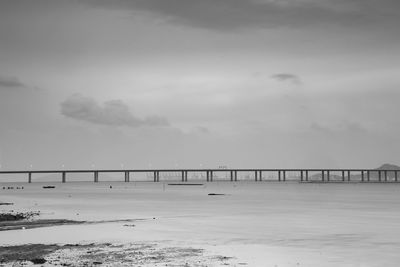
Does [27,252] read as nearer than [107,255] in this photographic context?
No

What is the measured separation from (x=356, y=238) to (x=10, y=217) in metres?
32.6

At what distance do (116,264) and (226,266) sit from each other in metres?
5.03

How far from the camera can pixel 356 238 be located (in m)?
40.1

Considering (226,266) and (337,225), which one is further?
(337,225)

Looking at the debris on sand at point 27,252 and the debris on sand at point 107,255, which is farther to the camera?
the debris on sand at point 27,252

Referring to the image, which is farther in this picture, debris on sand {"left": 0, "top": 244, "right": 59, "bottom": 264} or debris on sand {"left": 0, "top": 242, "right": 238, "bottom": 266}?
debris on sand {"left": 0, "top": 244, "right": 59, "bottom": 264}

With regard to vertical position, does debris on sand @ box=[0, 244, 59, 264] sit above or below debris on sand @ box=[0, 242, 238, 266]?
above

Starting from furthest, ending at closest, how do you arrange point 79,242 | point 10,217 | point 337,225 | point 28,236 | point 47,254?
point 10,217 < point 337,225 < point 28,236 < point 79,242 < point 47,254

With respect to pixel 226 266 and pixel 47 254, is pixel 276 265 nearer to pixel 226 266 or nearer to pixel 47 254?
pixel 226 266

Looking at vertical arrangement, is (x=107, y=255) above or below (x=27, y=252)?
below

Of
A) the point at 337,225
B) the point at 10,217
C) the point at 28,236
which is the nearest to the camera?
the point at 28,236

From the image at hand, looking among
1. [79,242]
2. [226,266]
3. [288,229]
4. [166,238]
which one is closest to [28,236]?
[79,242]

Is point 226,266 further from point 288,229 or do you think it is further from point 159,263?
point 288,229

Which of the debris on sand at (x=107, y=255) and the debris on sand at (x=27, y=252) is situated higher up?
the debris on sand at (x=27, y=252)
